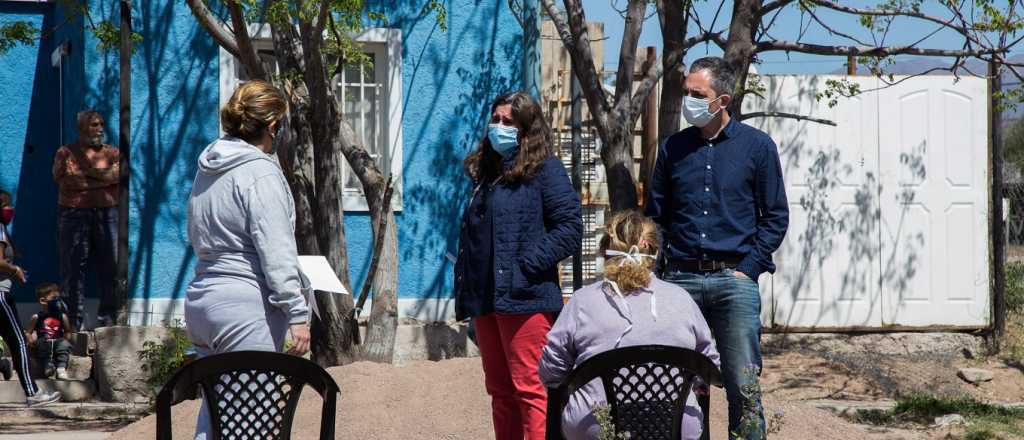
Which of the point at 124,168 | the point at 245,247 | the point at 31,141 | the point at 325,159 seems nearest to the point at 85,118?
the point at 124,168

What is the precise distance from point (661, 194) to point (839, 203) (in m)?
5.92

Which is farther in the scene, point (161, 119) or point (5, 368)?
point (161, 119)

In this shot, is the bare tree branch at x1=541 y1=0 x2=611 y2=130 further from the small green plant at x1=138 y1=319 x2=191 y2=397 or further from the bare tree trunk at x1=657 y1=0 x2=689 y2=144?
the small green plant at x1=138 y1=319 x2=191 y2=397

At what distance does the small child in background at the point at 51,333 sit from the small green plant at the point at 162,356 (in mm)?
954

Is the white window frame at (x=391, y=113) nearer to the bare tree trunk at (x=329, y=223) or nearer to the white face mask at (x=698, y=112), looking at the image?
the bare tree trunk at (x=329, y=223)

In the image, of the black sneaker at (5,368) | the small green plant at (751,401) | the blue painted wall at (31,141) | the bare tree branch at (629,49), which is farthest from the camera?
the blue painted wall at (31,141)

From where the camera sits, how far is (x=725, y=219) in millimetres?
4980

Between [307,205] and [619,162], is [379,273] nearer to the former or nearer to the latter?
[307,205]

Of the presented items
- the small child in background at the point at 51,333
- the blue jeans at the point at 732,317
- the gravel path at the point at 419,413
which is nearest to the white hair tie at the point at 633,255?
the blue jeans at the point at 732,317

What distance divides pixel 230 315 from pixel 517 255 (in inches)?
50.4

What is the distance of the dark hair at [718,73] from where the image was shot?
5.08 m

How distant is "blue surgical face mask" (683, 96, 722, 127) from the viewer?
5.02m

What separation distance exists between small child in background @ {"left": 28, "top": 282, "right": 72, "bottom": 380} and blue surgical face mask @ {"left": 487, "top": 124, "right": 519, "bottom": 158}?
5255mm

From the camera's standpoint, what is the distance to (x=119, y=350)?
867 centimetres
